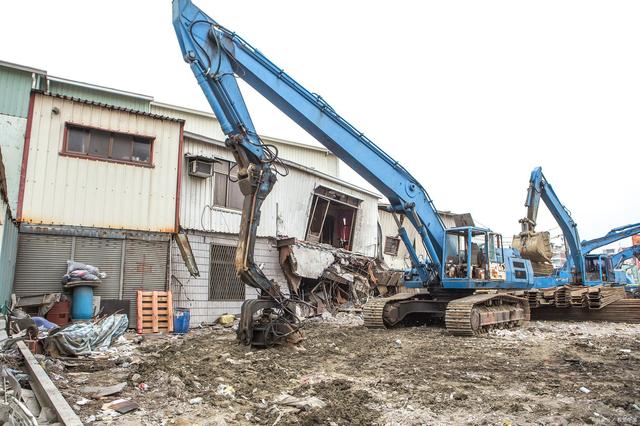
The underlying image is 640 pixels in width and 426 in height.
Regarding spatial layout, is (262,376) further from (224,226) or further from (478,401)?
(224,226)

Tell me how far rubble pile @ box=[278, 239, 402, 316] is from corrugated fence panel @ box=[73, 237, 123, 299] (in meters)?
4.97

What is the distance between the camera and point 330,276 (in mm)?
15883

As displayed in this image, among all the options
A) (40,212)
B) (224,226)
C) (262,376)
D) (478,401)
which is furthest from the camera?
(224,226)

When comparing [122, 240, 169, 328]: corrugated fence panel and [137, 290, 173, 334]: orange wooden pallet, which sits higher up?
[122, 240, 169, 328]: corrugated fence panel

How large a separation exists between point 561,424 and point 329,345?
497 centimetres

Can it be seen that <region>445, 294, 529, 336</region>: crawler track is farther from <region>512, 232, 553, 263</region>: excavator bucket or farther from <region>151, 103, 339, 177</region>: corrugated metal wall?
<region>151, 103, 339, 177</region>: corrugated metal wall

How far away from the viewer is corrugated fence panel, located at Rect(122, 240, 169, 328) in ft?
38.3

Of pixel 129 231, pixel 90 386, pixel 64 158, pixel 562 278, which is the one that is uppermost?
Answer: pixel 64 158

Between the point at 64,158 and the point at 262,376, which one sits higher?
the point at 64,158

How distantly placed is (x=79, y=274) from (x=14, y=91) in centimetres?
759

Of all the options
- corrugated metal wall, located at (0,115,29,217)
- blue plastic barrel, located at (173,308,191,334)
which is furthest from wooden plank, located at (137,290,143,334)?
corrugated metal wall, located at (0,115,29,217)

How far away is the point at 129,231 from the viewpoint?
39.2 feet

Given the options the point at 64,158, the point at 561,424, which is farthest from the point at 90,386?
the point at 64,158

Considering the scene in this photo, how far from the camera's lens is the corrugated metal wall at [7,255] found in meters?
8.60
